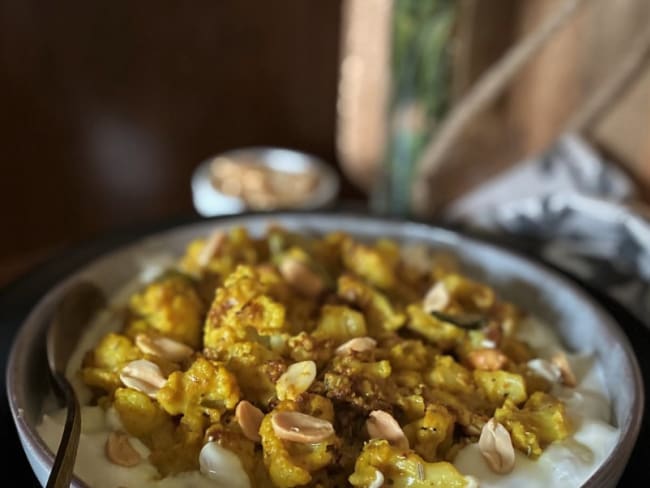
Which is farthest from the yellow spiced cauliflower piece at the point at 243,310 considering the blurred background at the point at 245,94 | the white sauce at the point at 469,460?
the blurred background at the point at 245,94

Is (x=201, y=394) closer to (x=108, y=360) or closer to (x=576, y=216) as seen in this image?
(x=108, y=360)

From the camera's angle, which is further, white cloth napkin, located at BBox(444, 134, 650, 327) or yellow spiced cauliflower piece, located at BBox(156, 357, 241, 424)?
white cloth napkin, located at BBox(444, 134, 650, 327)

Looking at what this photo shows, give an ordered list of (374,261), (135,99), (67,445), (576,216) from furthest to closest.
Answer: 1. (135,99)
2. (576,216)
3. (374,261)
4. (67,445)

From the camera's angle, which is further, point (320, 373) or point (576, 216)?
point (576, 216)

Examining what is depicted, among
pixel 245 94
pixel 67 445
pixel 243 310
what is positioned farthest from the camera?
pixel 245 94

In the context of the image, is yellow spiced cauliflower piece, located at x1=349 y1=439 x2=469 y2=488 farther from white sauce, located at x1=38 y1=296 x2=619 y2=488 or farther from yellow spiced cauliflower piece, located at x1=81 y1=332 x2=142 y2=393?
yellow spiced cauliflower piece, located at x1=81 y1=332 x2=142 y2=393

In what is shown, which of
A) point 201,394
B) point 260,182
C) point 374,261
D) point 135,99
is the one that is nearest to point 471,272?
point 374,261

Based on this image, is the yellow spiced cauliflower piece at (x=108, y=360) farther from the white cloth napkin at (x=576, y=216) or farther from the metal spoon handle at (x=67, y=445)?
the white cloth napkin at (x=576, y=216)

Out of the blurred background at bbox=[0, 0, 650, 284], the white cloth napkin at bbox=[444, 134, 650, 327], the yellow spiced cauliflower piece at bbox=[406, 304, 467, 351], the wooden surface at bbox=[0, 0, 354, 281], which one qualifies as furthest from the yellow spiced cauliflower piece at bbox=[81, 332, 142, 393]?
the wooden surface at bbox=[0, 0, 354, 281]
